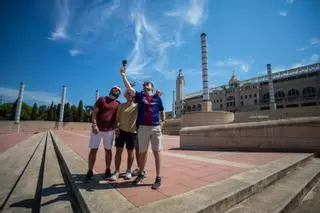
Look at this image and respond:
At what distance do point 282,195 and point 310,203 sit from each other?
0.42 meters

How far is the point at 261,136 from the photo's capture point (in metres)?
5.95

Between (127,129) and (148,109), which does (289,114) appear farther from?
(127,129)

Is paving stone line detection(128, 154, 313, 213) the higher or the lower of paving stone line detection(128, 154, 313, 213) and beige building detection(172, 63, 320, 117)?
the lower

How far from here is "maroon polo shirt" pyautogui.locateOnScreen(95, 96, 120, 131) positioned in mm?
2978

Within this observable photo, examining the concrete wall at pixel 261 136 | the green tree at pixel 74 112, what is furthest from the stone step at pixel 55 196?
the green tree at pixel 74 112

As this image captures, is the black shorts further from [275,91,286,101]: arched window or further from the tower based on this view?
the tower

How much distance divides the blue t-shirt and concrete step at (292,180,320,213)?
232 centimetres

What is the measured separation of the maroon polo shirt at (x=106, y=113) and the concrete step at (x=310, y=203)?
3.03m

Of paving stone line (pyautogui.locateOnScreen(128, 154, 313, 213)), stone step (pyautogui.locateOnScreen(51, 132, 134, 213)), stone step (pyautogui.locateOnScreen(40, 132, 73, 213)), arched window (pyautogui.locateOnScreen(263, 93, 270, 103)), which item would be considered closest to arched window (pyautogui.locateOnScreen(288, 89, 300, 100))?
arched window (pyautogui.locateOnScreen(263, 93, 270, 103))

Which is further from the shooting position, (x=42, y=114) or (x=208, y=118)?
(x=42, y=114)

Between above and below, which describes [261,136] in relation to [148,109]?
below

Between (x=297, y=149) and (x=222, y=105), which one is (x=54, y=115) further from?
(x=297, y=149)

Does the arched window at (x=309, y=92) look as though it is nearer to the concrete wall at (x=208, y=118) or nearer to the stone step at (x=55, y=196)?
the concrete wall at (x=208, y=118)

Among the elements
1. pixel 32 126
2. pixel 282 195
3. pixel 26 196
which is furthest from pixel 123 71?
pixel 32 126
